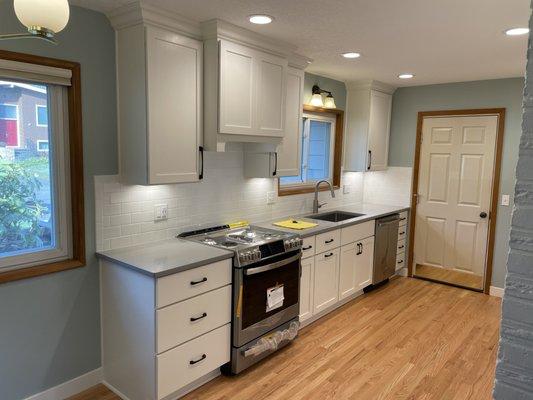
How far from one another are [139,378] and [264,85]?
2201 millimetres

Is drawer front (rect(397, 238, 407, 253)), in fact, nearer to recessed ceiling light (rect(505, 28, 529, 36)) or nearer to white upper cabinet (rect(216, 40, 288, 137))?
white upper cabinet (rect(216, 40, 288, 137))

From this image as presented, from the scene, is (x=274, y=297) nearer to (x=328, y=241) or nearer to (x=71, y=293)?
(x=328, y=241)

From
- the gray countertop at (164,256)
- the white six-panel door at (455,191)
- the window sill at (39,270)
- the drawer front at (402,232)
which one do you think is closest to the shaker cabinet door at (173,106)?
the gray countertop at (164,256)

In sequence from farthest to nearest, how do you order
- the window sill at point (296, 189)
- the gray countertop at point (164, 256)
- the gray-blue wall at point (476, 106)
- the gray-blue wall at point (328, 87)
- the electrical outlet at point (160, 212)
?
the gray-blue wall at point (476, 106) → the gray-blue wall at point (328, 87) → the window sill at point (296, 189) → the electrical outlet at point (160, 212) → the gray countertop at point (164, 256)

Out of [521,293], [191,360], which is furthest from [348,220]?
[521,293]

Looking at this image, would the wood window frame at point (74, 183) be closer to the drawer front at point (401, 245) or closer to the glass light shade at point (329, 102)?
the glass light shade at point (329, 102)

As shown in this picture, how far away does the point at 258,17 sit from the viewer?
2574mm

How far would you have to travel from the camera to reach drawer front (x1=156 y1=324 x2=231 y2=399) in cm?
243

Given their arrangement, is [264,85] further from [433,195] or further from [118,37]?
[433,195]

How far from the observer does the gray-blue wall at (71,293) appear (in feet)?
A: 7.60

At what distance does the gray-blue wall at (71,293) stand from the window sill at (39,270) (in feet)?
0.13

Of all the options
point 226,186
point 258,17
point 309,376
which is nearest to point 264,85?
point 258,17

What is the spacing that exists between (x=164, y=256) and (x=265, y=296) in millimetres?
810

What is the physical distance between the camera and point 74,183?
2.53 m
